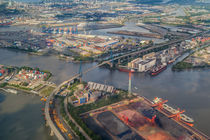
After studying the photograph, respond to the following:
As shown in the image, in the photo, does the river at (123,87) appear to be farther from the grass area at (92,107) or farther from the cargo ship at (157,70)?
the grass area at (92,107)

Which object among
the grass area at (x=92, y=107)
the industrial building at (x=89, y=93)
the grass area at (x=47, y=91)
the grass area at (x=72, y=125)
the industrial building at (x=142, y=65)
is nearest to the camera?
the grass area at (x=72, y=125)

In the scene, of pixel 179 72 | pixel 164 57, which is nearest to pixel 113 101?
pixel 179 72

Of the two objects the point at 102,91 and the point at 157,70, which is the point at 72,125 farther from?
the point at 157,70

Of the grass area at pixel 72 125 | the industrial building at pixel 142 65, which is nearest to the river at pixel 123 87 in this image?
the industrial building at pixel 142 65

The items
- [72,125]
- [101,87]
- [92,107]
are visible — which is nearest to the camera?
[72,125]

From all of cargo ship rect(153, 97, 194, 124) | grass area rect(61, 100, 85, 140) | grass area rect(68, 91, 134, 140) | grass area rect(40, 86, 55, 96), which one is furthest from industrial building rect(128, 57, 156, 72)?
grass area rect(61, 100, 85, 140)

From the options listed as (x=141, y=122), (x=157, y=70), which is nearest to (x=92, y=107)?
(x=141, y=122)

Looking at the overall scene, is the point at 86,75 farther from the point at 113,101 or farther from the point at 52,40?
the point at 52,40

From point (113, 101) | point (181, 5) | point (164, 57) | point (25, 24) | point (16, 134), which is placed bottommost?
point (16, 134)
